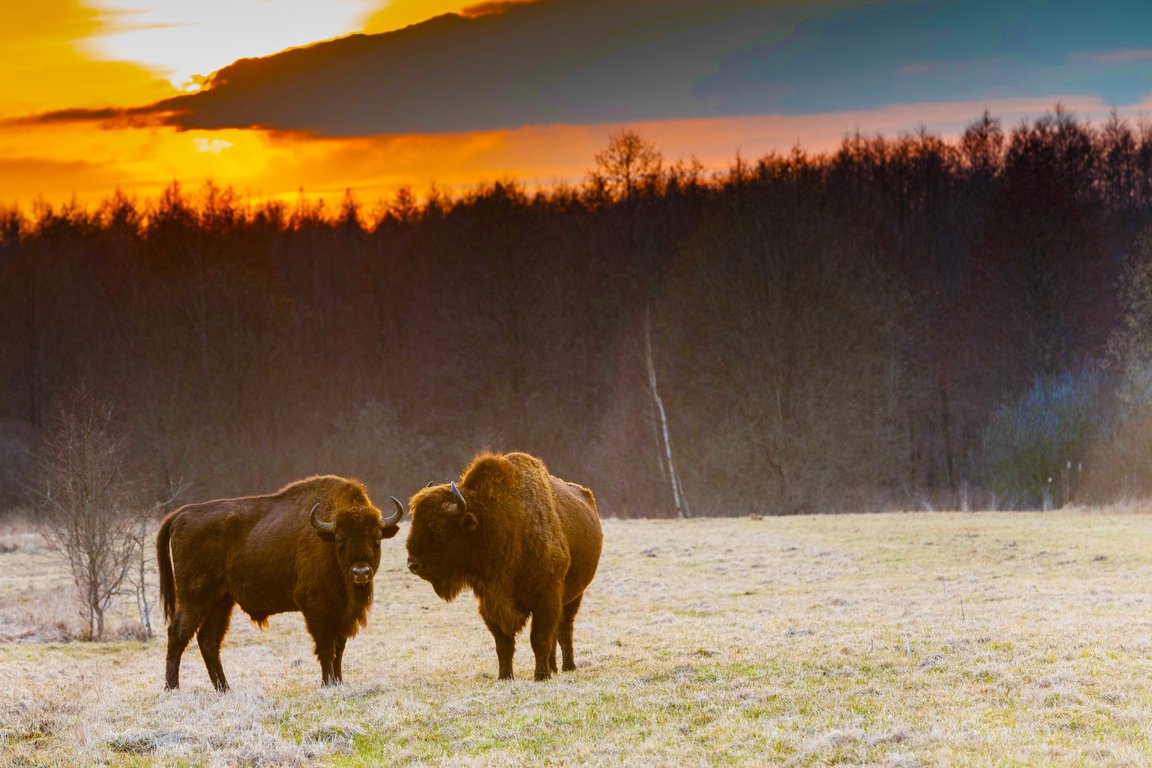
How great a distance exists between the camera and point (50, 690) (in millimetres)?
15336

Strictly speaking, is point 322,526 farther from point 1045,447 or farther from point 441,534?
point 1045,447

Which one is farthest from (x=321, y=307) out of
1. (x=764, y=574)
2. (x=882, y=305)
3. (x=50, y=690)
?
(x=50, y=690)

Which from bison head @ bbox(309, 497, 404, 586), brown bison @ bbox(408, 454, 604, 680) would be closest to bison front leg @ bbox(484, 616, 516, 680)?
brown bison @ bbox(408, 454, 604, 680)

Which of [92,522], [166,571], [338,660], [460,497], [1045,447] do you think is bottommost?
[1045,447]

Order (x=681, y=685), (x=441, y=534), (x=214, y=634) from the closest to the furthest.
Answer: (x=681, y=685), (x=441, y=534), (x=214, y=634)

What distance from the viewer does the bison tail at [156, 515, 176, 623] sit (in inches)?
600

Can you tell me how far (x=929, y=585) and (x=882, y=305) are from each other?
35.6m

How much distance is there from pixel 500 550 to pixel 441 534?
0.70 metres

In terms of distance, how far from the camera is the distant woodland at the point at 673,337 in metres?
53.0

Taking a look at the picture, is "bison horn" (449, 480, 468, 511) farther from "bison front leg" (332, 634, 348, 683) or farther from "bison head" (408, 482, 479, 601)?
"bison front leg" (332, 634, 348, 683)

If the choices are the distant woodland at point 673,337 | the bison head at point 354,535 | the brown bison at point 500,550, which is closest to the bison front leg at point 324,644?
the bison head at point 354,535

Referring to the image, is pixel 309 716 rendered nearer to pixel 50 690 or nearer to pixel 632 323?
pixel 50 690

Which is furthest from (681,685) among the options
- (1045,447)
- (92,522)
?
(1045,447)

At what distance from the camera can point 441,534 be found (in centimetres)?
1408
